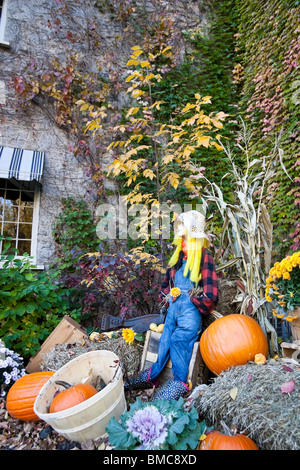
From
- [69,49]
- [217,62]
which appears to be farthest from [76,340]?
[217,62]

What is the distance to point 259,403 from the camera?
1.53 meters

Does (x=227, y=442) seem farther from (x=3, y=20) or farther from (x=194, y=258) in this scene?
(x=3, y=20)

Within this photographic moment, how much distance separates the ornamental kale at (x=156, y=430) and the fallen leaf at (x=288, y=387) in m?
0.46

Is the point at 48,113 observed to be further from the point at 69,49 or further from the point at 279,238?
the point at 279,238

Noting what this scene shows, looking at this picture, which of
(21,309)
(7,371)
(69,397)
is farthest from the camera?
(21,309)

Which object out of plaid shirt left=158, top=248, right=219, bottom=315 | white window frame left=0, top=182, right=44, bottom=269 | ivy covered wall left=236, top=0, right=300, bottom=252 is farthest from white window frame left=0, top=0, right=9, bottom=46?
plaid shirt left=158, top=248, right=219, bottom=315

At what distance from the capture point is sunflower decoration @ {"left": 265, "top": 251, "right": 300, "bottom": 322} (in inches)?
83.7

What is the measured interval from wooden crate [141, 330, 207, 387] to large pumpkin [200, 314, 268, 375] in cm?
9

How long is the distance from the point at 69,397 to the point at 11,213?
3.59 meters

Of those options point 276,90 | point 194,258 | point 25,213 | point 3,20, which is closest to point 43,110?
point 3,20

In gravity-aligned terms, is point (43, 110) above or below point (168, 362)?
above

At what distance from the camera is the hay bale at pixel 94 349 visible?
248 cm

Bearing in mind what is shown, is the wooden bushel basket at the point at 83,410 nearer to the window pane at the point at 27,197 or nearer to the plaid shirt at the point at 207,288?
the plaid shirt at the point at 207,288

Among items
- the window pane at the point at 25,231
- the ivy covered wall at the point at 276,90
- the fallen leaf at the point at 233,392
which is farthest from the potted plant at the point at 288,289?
the window pane at the point at 25,231
